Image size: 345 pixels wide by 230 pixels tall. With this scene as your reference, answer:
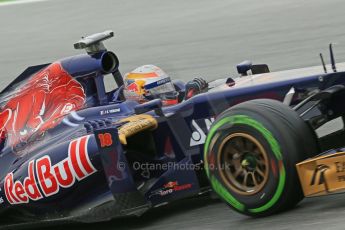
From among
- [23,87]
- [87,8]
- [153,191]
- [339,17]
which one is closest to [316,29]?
[339,17]

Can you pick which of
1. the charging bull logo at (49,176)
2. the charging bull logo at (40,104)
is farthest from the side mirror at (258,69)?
the charging bull logo at (49,176)

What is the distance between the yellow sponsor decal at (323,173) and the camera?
14.9 feet

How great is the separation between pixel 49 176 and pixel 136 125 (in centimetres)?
74

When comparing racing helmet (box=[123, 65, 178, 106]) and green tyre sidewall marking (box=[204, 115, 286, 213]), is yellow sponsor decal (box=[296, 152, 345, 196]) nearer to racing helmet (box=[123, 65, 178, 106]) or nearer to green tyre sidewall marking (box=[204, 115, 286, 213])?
green tyre sidewall marking (box=[204, 115, 286, 213])

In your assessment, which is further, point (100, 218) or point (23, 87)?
point (23, 87)

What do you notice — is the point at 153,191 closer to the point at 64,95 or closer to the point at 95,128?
the point at 95,128

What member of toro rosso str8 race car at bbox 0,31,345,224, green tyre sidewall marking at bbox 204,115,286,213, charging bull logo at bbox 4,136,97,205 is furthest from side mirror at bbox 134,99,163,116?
green tyre sidewall marking at bbox 204,115,286,213

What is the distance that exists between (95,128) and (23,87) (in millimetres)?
1146

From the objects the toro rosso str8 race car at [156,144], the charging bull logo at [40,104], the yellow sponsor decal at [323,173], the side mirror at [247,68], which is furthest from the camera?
the charging bull logo at [40,104]

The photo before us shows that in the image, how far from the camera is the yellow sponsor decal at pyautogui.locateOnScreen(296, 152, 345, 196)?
14.9 feet

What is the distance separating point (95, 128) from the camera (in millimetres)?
5758

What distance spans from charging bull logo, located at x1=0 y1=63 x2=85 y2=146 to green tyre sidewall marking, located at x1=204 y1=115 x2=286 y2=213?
5.70ft

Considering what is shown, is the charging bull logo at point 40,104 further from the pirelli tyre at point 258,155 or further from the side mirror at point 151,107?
the pirelli tyre at point 258,155

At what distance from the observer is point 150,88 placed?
6.24 meters
